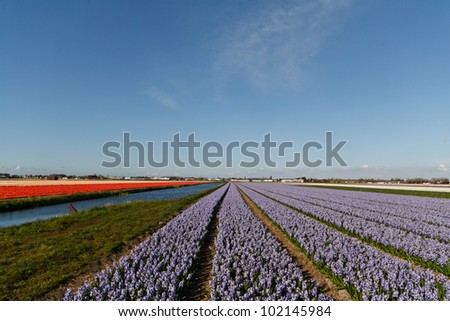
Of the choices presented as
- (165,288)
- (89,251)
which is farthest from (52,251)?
(165,288)

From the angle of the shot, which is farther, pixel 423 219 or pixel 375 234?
pixel 423 219

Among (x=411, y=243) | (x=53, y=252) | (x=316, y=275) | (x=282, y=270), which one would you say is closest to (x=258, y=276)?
(x=282, y=270)

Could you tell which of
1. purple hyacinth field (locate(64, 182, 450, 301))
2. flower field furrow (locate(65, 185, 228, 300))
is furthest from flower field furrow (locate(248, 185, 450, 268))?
flower field furrow (locate(65, 185, 228, 300))

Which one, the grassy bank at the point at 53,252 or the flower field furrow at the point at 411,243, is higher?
the flower field furrow at the point at 411,243

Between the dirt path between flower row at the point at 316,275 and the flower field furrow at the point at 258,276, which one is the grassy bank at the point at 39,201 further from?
the dirt path between flower row at the point at 316,275

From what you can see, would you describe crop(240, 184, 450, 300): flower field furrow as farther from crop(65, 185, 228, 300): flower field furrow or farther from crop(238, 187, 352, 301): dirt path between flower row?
crop(65, 185, 228, 300): flower field furrow

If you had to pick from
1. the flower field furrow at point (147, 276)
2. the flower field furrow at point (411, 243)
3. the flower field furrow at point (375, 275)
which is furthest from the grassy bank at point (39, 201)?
the flower field furrow at point (411, 243)

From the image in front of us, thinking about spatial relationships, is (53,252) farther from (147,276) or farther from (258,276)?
(258,276)
